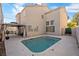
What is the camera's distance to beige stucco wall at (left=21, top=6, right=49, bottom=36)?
2.83m

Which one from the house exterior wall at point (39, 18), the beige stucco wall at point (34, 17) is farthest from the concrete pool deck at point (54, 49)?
the beige stucco wall at point (34, 17)

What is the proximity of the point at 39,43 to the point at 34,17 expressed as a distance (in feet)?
1.46

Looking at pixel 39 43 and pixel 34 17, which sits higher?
pixel 34 17

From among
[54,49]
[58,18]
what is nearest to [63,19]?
[58,18]

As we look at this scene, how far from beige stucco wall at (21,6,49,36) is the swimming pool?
0.11 metres

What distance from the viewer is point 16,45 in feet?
9.21

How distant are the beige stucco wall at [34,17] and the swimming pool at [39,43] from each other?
0.11m

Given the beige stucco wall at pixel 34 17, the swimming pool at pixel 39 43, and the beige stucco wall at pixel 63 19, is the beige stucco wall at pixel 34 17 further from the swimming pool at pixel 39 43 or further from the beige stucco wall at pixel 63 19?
the beige stucco wall at pixel 63 19

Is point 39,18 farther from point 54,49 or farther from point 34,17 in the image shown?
point 54,49

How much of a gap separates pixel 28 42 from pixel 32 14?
18.8 inches

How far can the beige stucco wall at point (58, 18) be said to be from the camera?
279cm

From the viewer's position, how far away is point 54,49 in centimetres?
275

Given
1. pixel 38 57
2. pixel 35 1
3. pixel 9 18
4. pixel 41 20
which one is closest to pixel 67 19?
pixel 41 20

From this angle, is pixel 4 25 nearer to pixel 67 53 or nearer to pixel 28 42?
pixel 28 42
